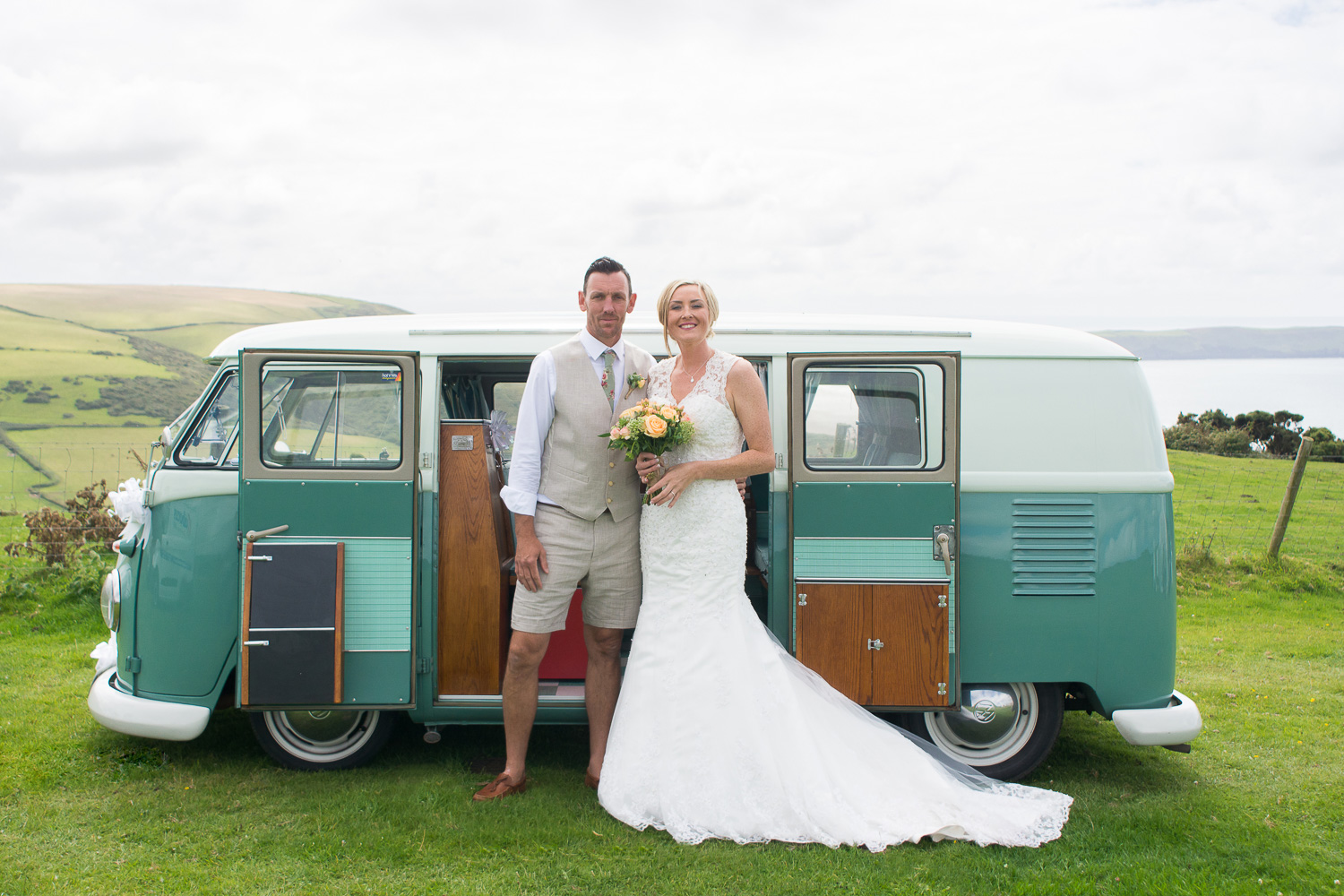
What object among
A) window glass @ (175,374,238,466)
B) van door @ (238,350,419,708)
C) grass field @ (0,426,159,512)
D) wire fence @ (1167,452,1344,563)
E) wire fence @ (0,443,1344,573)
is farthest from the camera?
grass field @ (0,426,159,512)

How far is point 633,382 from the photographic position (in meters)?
3.87

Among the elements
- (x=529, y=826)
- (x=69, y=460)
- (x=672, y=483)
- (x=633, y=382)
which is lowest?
(x=529, y=826)

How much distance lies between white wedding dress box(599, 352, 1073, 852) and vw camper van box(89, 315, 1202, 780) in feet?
0.91

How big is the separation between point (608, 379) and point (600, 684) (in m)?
1.36

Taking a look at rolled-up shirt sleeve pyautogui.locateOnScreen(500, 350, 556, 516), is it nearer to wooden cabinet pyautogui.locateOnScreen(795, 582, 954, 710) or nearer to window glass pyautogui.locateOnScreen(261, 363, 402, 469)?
window glass pyautogui.locateOnScreen(261, 363, 402, 469)

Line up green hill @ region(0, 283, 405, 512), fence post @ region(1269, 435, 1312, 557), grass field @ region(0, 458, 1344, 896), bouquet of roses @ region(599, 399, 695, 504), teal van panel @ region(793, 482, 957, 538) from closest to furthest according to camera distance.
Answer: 1. grass field @ region(0, 458, 1344, 896)
2. bouquet of roses @ region(599, 399, 695, 504)
3. teal van panel @ region(793, 482, 957, 538)
4. fence post @ region(1269, 435, 1312, 557)
5. green hill @ region(0, 283, 405, 512)

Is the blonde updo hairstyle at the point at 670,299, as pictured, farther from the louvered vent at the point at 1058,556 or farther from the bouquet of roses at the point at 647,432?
the louvered vent at the point at 1058,556

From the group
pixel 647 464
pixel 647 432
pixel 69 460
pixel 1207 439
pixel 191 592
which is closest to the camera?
pixel 647 432

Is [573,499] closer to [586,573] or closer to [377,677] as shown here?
[586,573]

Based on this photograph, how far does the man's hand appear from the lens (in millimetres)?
3824

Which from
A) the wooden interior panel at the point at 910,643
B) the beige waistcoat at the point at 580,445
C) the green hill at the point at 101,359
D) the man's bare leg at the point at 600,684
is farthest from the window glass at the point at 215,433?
the green hill at the point at 101,359

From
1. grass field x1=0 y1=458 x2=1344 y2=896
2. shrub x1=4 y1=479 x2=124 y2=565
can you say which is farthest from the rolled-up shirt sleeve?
shrub x1=4 y1=479 x2=124 y2=565

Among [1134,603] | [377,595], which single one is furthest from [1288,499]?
[377,595]

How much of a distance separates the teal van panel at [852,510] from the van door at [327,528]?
1746mm
